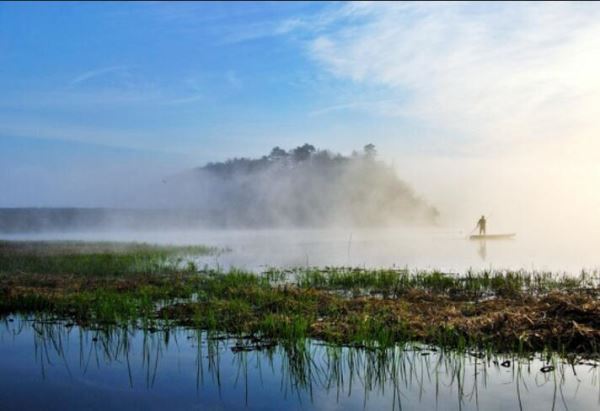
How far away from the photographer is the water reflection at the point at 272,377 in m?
7.41

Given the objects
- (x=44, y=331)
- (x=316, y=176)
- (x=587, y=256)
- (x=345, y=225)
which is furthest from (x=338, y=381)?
(x=316, y=176)

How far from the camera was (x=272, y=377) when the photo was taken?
8.38 m

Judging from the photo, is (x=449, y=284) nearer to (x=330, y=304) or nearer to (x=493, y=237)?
(x=330, y=304)

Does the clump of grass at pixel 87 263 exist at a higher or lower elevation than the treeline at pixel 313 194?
lower

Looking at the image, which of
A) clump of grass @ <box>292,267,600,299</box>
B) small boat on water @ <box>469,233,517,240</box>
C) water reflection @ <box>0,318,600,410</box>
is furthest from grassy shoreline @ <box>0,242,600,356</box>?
small boat on water @ <box>469,233,517,240</box>

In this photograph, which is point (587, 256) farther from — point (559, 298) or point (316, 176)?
point (316, 176)

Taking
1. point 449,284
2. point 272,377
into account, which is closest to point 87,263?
point 449,284

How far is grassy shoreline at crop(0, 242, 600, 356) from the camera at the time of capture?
980cm

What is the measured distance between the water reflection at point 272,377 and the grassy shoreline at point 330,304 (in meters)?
0.57

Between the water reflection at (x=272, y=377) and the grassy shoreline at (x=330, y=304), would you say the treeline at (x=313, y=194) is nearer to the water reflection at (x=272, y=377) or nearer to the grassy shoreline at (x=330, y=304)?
the grassy shoreline at (x=330, y=304)

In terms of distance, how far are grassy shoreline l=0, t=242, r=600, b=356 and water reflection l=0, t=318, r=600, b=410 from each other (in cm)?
57

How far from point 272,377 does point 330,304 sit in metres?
4.52

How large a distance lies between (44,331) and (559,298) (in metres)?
11.0

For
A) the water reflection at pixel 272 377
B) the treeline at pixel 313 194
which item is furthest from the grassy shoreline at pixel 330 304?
the treeline at pixel 313 194
